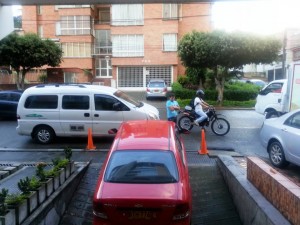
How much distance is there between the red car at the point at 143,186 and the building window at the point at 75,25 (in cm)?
3511

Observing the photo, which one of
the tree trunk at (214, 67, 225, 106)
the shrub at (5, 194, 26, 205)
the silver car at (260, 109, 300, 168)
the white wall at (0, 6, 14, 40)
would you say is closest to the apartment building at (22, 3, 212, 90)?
the tree trunk at (214, 67, 225, 106)

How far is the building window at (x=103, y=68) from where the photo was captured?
137 ft

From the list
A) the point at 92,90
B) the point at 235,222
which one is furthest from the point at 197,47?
the point at 235,222

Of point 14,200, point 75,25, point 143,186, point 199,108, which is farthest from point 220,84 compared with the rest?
point 14,200

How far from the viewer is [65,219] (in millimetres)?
7027

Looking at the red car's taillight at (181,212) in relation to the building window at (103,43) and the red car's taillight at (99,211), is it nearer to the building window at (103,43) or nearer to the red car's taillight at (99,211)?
the red car's taillight at (99,211)

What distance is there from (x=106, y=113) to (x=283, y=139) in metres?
5.58

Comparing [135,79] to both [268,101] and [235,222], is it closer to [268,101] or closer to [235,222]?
[268,101]

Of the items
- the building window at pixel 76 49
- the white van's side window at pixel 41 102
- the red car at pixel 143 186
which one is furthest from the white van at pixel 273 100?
the building window at pixel 76 49

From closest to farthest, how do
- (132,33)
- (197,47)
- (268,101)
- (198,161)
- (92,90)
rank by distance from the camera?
(198,161), (92,90), (268,101), (197,47), (132,33)

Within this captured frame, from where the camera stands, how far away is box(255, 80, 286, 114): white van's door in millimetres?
15062

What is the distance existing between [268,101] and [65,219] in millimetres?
10895

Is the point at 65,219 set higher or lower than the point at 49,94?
lower

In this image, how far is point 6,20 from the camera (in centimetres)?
925
